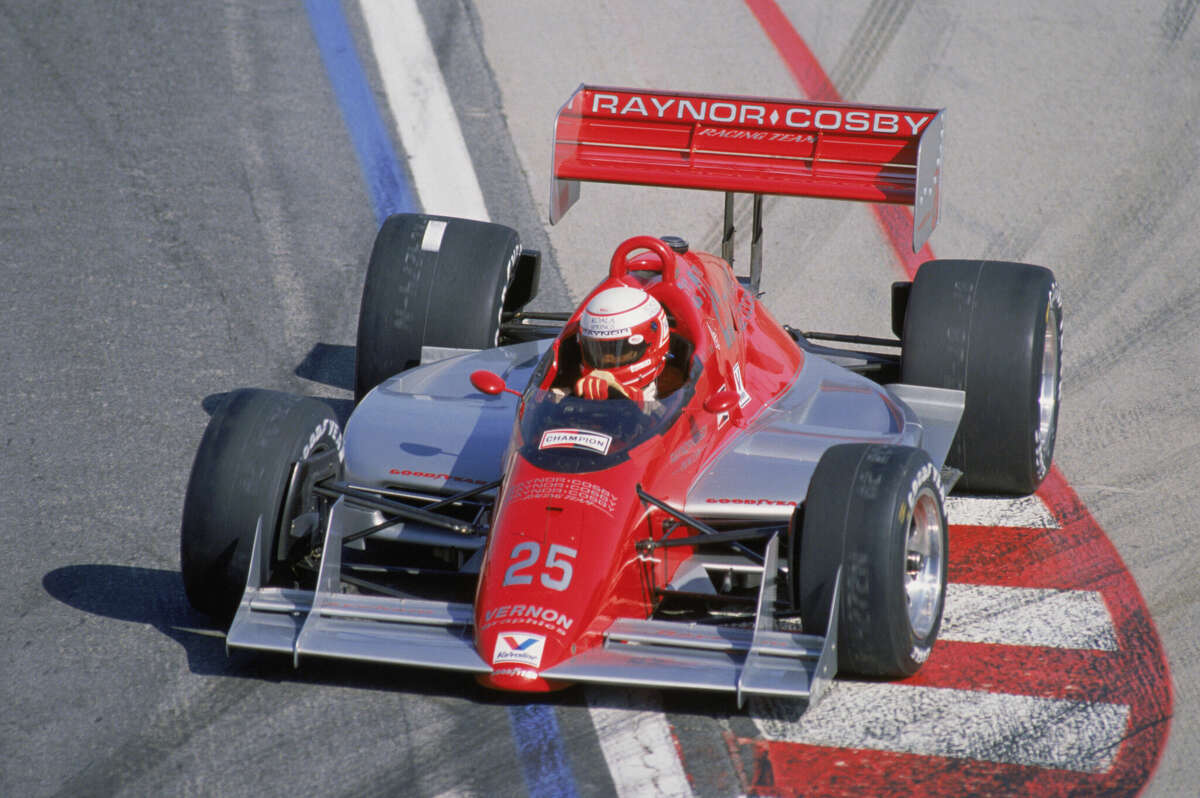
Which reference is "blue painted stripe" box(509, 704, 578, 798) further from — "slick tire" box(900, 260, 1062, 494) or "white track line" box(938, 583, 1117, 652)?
"slick tire" box(900, 260, 1062, 494)

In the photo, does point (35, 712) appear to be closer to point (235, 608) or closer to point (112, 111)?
point (235, 608)

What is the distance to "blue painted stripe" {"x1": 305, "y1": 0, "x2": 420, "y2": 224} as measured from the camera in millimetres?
12039

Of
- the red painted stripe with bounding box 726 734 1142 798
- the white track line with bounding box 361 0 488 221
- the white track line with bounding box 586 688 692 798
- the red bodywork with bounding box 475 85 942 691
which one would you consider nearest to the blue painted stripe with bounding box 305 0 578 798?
the white track line with bounding box 361 0 488 221

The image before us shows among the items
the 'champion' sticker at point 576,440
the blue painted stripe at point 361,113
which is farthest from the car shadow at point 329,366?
the 'champion' sticker at point 576,440

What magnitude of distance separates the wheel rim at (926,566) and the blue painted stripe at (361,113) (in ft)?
20.7

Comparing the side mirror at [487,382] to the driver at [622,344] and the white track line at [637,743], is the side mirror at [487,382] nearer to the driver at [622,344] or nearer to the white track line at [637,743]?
the driver at [622,344]

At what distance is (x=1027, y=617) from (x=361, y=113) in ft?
26.8

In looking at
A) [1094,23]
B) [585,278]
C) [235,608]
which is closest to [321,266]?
[585,278]

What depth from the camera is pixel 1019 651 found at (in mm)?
6566

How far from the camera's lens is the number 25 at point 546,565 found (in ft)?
19.2

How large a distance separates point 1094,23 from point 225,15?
321 inches

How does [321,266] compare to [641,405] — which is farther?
[321,266]

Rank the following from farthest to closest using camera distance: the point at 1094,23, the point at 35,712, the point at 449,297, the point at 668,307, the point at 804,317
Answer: the point at 1094,23 → the point at 804,317 → the point at 449,297 → the point at 668,307 → the point at 35,712

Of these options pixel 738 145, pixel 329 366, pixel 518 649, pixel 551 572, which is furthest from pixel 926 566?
pixel 329 366
